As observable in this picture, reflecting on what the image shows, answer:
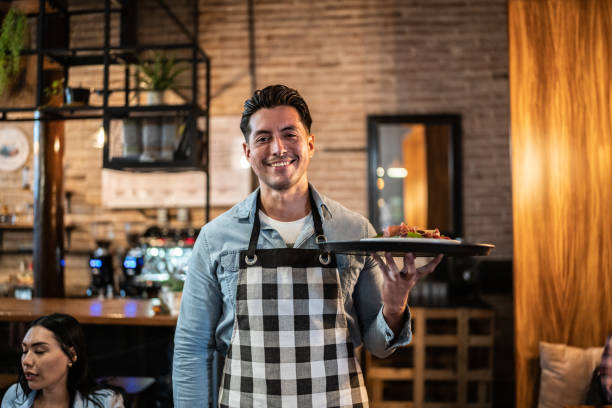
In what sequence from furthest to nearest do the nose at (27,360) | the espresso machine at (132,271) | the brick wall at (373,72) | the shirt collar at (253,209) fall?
the brick wall at (373,72)
the espresso machine at (132,271)
the nose at (27,360)
the shirt collar at (253,209)

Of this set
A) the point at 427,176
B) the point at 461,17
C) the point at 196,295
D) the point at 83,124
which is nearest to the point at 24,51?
the point at 83,124

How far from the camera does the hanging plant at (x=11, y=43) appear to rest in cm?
355

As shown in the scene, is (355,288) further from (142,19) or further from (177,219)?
(142,19)

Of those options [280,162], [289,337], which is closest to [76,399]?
[289,337]

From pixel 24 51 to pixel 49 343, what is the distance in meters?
2.40

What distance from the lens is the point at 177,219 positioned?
5508mm

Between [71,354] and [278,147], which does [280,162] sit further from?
[71,354]

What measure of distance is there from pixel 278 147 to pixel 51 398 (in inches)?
62.5

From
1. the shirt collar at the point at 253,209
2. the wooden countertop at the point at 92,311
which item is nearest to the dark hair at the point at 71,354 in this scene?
the wooden countertop at the point at 92,311

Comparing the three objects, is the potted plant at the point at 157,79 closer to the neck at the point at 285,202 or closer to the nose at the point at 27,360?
the nose at the point at 27,360

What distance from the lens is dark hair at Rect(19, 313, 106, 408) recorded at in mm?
2227

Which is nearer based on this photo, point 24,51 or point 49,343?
point 49,343

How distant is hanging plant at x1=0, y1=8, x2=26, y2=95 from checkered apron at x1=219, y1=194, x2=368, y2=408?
2.95m

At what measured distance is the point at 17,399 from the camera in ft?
7.35
